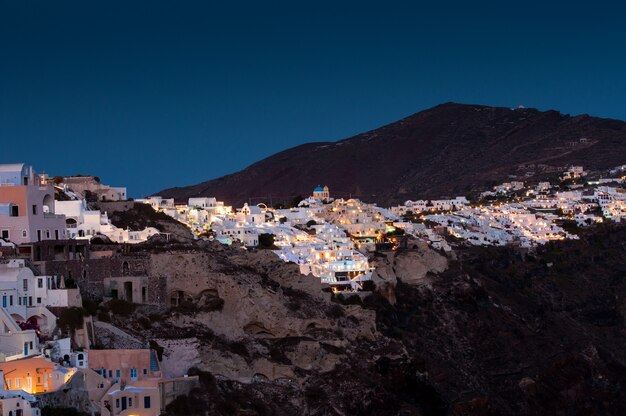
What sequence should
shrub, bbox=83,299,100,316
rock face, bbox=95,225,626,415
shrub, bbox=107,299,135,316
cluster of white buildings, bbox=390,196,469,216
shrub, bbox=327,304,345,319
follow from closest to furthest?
shrub, bbox=83,299,100,316 → shrub, bbox=107,299,135,316 → rock face, bbox=95,225,626,415 → shrub, bbox=327,304,345,319 → cluster of white buildings, bbox=390,196,469,216

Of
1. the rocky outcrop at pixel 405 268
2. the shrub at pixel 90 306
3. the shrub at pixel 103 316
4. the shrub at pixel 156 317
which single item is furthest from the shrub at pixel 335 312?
the shrub at pixel 90 306

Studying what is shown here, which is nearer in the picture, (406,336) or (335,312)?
(335,312)

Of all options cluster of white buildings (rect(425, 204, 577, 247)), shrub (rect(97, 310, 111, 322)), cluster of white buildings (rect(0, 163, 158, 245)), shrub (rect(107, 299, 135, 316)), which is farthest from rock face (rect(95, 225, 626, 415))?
cluster of white buildings (rect(425, 204, 577, 247))

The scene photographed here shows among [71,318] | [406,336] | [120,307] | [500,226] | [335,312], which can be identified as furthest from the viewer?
[500,226]

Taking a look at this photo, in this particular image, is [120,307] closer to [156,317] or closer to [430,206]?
[156,317]

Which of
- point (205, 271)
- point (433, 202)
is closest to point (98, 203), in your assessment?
point (205, 271)

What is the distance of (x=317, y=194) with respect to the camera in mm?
144250

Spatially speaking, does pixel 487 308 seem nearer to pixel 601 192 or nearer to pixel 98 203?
pixel 98 203

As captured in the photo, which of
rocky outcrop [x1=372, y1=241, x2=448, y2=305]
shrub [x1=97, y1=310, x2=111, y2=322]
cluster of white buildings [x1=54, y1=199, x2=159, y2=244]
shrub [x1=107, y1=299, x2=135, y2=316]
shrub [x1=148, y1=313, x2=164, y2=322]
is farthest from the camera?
rocky outcrop [x1=372, y1=241, x2=448, y2=305]

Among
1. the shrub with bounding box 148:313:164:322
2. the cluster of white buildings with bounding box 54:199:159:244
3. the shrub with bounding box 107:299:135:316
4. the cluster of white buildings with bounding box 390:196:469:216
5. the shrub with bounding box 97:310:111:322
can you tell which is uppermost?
the cluster of white buildings with bounding box 390:196:469:216

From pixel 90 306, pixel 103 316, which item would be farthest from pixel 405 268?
pixel 90 306

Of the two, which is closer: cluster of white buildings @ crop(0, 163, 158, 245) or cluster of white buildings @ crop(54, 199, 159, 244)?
cluster of white buildings @ crop(0, 163, 158, 245)

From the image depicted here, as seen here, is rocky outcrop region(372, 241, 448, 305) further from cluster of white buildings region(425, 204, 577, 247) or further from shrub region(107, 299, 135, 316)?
cluster of white buildings region(425, 204, 577, 247)

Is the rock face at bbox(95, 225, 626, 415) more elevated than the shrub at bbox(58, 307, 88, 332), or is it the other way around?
the shrub at bbox(58, 307, 88, 332)
